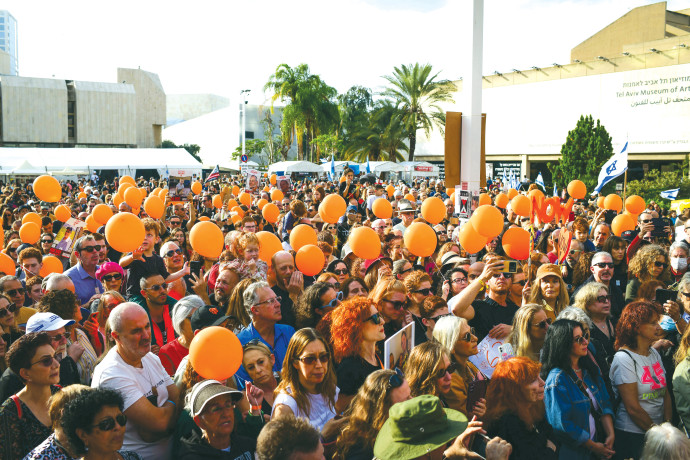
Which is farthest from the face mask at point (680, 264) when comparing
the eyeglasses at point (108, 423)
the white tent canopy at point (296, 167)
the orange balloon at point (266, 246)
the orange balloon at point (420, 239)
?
the white tent canopy at point (296, 167)

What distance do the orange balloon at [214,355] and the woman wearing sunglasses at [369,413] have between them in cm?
71

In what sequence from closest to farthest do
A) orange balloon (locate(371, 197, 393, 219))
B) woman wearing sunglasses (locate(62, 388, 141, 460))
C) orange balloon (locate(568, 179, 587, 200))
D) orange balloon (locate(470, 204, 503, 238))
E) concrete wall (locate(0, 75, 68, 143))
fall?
woman wearing sunglasses (locate(62, 388, 141, 460)) → orange balloon (locate(470, 204, 503, 238)) → orange balloon (locate(371, 197, 393, 219)) → orange balloon (locate(568, 179, 587, 200)) → concrete wall (locate(0, 75, 68, 143))

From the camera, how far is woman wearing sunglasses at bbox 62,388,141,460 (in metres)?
2.75

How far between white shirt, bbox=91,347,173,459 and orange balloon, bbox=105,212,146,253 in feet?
9.47

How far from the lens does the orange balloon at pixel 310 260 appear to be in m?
6.25

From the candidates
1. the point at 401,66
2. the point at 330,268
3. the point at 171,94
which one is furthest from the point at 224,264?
the point at 171,94

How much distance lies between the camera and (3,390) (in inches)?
134

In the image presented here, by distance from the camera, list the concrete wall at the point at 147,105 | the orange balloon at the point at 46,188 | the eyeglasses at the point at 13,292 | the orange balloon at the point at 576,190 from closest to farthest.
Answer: the eyeglasses at the point at 13,292 → the orange balloon at the point at 46,188 → the orange balloon at the point at 576,190 → the concrete wall at the point at 147,105

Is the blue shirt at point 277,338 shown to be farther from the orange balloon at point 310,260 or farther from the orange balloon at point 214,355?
the orange balloon at point 310,260

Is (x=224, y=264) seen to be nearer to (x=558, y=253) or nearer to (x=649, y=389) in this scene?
(x=649, y=389)

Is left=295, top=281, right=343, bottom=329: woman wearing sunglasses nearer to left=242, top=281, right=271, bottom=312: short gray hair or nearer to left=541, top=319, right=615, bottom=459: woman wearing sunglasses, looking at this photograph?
left=242, top=281, right=271, bottom=312: short gray hair

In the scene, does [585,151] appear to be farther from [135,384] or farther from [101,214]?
[135,384]

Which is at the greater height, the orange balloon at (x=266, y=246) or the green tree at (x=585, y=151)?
the green tree at (x=585, y=151)

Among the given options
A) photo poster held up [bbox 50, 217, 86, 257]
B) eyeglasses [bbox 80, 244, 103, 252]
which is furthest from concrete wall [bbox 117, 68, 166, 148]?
eyeglasses [bbox 80, 244, 103, 252]
